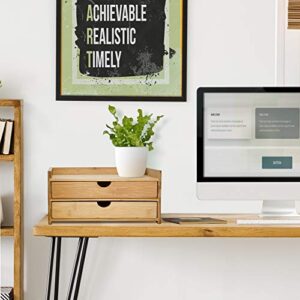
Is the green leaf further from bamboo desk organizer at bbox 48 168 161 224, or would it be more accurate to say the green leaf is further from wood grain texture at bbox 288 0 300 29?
wood grain texture at bbox 288 0 300 29

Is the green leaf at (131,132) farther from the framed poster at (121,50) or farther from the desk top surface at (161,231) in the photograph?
the desk top surface at (161,231)

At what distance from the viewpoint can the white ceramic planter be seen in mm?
2498

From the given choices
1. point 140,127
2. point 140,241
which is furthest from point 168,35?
point 140,241

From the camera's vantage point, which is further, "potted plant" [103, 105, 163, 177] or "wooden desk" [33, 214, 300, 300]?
"potted plant" [103, 105, 163, 177]

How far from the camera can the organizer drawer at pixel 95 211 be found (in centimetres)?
237

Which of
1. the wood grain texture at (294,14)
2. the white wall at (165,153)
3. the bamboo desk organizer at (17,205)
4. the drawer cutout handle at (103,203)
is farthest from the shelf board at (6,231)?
the wood grain texture at (294,14)

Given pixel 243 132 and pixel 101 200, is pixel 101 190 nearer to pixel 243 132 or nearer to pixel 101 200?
pixel 101 200

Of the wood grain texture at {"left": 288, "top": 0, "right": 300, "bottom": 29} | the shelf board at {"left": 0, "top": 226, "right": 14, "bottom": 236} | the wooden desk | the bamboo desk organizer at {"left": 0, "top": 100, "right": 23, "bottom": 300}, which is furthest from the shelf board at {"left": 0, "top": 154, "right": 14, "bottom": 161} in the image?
the wood grain texture at {"left": 288, "top": 0, "right": 300, "bottom": 29}

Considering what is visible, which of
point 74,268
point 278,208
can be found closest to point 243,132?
point 278,208

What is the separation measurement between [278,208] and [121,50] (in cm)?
84

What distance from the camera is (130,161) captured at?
2500 mm

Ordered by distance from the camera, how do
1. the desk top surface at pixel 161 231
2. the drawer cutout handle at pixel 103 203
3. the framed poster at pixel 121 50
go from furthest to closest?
the framed poster at pixel 121 50, the drawer cutout handle at pixel 103 203, the desk top surface at pixel 161 231

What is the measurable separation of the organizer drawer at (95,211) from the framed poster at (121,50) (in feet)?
1.69

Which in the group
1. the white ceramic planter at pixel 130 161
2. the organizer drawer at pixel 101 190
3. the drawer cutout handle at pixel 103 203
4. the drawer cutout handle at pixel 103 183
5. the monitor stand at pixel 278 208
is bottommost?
the monitor stand at pixel 278 208
